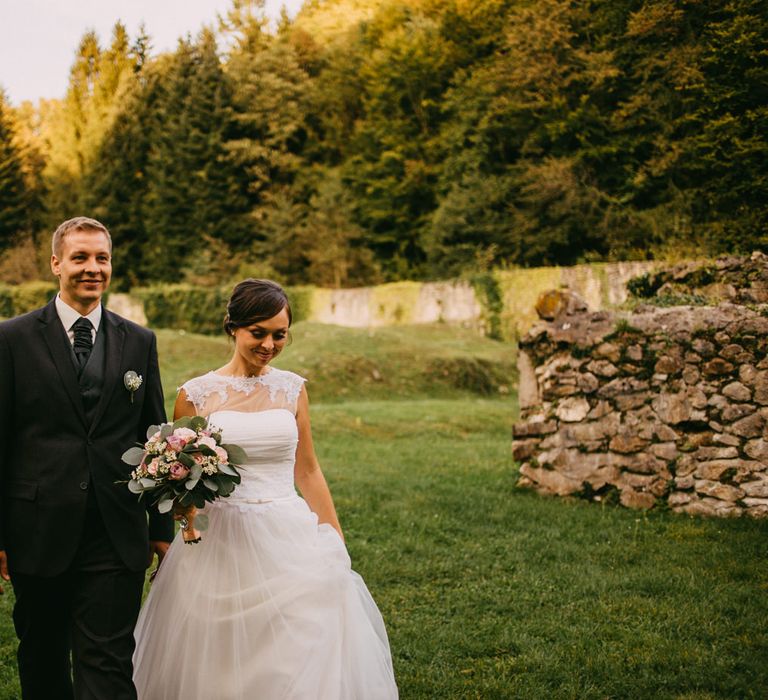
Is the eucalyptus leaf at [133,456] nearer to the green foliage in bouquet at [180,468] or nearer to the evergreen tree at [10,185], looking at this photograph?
the green foliage in bouquet at [180,468]

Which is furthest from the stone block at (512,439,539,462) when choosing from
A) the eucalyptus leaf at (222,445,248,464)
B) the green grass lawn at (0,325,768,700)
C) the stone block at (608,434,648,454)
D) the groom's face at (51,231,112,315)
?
the groom's face at (51,231,112,315)

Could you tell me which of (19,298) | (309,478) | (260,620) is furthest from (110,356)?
(19,298)

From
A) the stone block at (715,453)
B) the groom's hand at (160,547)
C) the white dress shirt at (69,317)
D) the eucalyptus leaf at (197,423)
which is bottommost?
the stone block at (715,453)

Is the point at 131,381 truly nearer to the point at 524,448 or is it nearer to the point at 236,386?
the point at 236,386

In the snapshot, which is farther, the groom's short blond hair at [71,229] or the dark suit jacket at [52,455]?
the groom's short blond hair at [71,229]

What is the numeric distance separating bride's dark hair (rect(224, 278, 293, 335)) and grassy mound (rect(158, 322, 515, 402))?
16.2 meters

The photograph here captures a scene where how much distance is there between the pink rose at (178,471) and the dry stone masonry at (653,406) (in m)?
6.97

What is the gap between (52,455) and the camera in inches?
126

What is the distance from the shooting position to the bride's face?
371 centimetres

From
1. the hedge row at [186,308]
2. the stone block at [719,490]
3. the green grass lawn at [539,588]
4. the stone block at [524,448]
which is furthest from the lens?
the hedge row at [186,308]

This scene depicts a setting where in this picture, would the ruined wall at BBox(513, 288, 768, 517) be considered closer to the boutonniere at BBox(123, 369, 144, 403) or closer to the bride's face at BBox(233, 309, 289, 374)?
the bride's face at BBox(233, 309, 289, 374)

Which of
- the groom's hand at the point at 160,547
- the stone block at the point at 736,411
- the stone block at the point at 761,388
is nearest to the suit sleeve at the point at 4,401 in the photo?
the groom's hand at the point at 160,547

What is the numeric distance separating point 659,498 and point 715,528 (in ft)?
3.18

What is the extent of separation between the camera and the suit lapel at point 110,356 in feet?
10.8
